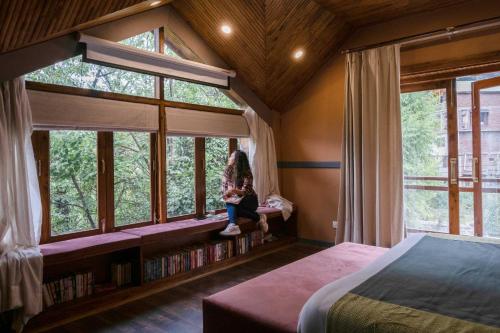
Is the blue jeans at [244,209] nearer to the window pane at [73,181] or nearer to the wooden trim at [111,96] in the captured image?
the wooden trim at [111,96]

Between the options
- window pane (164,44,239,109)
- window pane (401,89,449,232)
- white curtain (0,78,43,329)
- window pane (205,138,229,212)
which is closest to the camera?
white curtain (0,78,43,329)

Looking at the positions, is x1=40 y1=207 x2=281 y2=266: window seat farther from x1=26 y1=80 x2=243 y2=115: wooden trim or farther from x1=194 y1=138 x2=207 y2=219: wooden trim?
x1=26 y1=80 x2=243 y2=115: wooden trim

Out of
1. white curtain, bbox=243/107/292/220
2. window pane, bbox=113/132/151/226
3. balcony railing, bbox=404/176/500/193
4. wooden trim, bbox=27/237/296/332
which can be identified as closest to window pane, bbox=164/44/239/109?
white curtain, bbox=243/107/292/220

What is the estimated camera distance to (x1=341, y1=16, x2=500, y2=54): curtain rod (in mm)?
3514

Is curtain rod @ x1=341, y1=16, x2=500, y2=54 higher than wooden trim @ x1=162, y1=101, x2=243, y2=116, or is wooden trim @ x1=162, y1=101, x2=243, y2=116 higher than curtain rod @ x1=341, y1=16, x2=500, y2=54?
curtain rod @ x1=341, y1=16, x2=500, y2=54

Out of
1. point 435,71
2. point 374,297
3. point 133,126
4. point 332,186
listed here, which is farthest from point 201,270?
point 435,71

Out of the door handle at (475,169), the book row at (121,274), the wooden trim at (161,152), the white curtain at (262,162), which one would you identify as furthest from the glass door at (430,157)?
the book row at (121,274)

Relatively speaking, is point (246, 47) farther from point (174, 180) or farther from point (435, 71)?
point (435, 71)

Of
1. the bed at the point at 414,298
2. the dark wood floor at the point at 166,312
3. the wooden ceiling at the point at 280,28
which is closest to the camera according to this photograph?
the bed at the point at 414,298

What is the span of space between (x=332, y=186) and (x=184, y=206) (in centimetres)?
199

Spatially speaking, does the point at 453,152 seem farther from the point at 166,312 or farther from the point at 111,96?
the point at 111,96

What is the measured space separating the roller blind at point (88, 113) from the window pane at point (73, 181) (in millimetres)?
165

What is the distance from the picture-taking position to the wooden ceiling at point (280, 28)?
12.3ft

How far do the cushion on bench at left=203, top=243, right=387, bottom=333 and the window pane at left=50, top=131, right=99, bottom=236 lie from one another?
1968 mm
